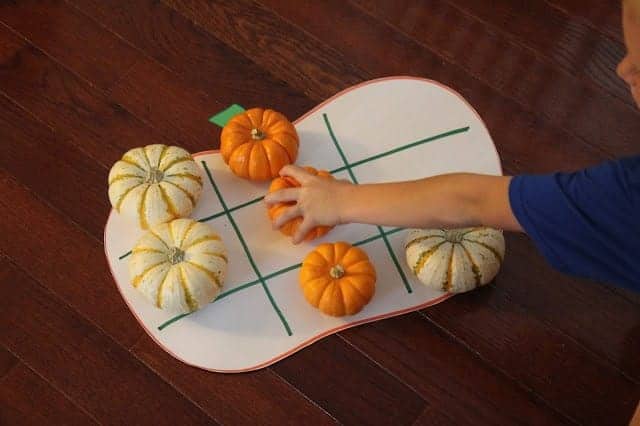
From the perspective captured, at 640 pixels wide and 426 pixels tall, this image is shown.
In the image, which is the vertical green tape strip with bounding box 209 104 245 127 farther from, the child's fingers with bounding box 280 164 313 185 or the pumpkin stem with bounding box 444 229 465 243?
the pumpkin stem with bounding box 444 229 465 243

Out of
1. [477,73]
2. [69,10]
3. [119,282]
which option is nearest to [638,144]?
[477,73]

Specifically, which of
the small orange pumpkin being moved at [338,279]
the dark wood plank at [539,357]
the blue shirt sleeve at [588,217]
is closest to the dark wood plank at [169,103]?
the small orange pumpkin being moved at [338,279]

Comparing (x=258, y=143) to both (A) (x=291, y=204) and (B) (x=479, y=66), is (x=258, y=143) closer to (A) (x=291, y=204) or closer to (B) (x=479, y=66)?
(A) (x=291, y=204)

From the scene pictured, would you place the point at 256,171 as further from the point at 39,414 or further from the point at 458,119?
the point at 39,414

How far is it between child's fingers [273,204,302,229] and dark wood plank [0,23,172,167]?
0.29 m

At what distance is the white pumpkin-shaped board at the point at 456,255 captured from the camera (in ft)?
4.20

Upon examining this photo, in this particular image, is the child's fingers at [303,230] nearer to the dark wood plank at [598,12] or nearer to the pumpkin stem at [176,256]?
the pumpkin stem at [176,256]

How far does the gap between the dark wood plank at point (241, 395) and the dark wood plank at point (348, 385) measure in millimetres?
20

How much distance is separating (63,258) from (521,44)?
3.35ft

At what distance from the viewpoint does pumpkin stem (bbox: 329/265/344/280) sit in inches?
50.1

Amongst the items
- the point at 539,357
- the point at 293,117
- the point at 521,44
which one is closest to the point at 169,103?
the point at 293,117

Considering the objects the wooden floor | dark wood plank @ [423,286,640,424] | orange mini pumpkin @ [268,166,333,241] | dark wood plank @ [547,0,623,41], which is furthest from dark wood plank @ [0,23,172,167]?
dark wood plank @ [547,0,623,41]

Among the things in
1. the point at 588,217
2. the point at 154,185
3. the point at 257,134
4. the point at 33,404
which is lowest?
the point at 33,404

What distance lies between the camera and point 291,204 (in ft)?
4.38
